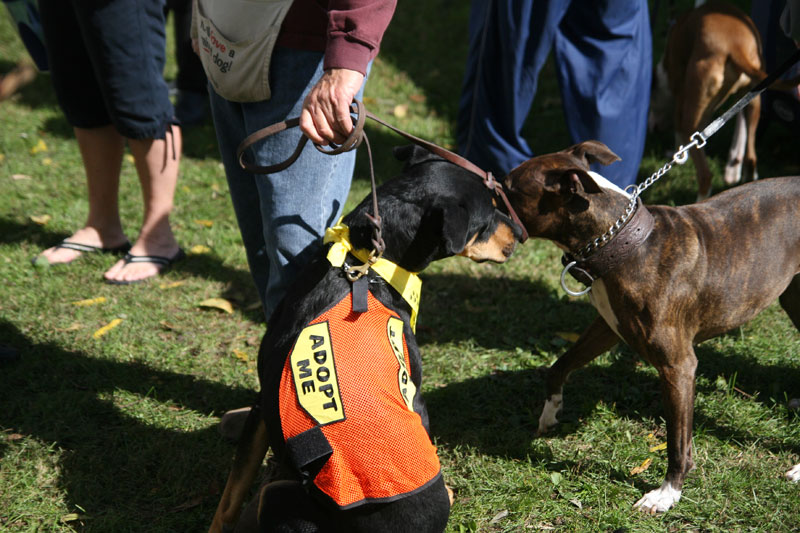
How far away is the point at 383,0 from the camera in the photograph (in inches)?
85.8

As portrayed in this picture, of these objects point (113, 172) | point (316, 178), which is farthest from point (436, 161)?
point (113, 172)

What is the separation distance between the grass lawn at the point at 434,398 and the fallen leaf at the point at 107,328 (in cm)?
2

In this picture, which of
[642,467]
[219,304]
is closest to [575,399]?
[642,467]

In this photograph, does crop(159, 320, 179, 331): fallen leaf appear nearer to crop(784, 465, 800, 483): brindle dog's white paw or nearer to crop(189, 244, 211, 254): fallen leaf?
crop(189, 244, 211, 254): fallen leaf

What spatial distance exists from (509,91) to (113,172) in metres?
2.67

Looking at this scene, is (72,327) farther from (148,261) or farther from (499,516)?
(499,516)

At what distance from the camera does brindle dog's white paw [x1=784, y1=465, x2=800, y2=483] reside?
284 centimetres

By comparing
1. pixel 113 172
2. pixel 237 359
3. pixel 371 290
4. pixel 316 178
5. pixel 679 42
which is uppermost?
pixel 679 42

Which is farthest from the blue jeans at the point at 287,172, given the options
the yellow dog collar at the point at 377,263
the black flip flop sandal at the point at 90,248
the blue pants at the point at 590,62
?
the black flip flop sandal at the point at 90,248

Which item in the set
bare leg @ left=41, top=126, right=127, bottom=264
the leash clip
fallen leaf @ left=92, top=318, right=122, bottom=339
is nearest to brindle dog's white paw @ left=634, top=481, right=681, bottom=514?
the leash clip

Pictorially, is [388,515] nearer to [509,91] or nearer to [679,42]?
[509,91]

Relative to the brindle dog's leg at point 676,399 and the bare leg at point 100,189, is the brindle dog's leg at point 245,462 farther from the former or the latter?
the bare leg at point 100,189

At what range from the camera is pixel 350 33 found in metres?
2.11

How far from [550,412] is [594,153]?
1213 millimetres
